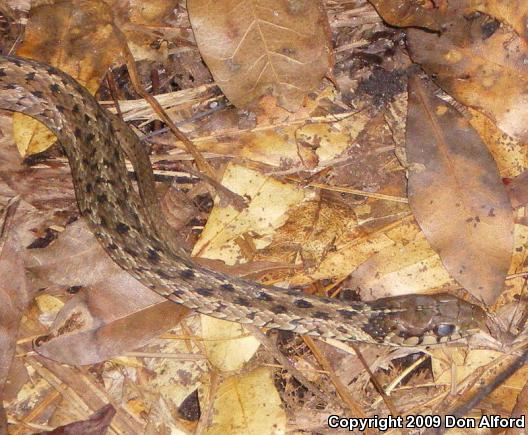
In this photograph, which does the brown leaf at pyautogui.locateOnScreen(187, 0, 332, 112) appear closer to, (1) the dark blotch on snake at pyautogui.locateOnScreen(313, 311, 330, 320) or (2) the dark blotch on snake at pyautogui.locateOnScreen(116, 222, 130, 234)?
(2) the dark blotch on snake at pyautogui.locateOnScreen(116, 222, 130, 234)

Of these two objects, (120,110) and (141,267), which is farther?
(120,110)

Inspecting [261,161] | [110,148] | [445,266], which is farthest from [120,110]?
[445,266]

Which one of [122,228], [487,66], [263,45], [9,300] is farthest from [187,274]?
[487,66]

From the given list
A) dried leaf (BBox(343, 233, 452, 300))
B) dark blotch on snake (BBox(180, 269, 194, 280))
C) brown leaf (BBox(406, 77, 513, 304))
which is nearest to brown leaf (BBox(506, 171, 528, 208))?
brown leaf (BBox(406, 77, 513, 304))

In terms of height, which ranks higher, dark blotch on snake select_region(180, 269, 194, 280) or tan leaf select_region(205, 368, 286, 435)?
dark blotch on snake select_region(180, 269, 194, 280)

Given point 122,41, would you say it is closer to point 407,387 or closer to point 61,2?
point 61,2

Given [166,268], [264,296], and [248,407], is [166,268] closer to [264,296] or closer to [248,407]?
[264,296]
